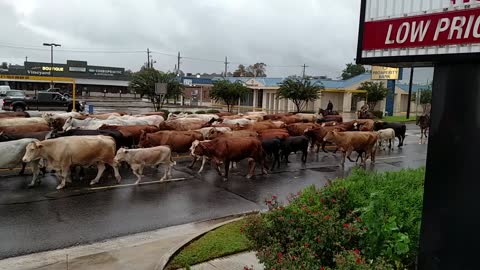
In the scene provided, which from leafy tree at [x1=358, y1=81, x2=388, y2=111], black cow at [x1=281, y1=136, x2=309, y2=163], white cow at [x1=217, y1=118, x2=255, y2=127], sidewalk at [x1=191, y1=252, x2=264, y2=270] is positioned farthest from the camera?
leafy tree at [x1=358, y1=81, x2=388, y2=111]

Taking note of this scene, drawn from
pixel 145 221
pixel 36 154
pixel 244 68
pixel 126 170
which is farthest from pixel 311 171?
pixel 244 68

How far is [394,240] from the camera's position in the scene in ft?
17.9

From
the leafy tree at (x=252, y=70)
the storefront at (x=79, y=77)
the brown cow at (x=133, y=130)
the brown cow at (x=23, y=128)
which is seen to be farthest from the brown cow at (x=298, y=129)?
the leafy tree at (x=252, y=70)

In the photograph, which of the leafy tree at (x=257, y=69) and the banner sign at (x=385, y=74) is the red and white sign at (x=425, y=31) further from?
the leafy tree at (x=257, y=69)

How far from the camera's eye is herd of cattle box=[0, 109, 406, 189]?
39.6 ft

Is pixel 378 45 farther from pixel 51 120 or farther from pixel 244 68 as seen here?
pixel 244 68

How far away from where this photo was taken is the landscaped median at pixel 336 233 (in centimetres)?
457

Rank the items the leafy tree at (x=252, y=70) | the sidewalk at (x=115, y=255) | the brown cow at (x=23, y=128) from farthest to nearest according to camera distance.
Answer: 1. the leafy tree at (x=252, y=70)
2. the brown cow at (x=23, y=128)
3. the sidewalk at (x=115, y=255)

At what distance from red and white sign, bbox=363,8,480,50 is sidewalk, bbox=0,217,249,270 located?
4.56m

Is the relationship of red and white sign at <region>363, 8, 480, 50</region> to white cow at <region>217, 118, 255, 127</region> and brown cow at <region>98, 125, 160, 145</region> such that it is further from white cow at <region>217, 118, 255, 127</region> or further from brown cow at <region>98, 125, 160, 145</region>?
white cow at <region>217, 118, 255, 127</region>

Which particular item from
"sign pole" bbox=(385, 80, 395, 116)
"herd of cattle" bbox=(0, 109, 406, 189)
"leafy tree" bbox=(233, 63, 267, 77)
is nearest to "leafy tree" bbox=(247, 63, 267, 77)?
"leafy tree" bbox=(233, 63, 267, 77)

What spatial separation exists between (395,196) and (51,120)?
16620 millimetres

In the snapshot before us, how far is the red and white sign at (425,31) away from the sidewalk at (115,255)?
4.56m

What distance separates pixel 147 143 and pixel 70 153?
3.81m
